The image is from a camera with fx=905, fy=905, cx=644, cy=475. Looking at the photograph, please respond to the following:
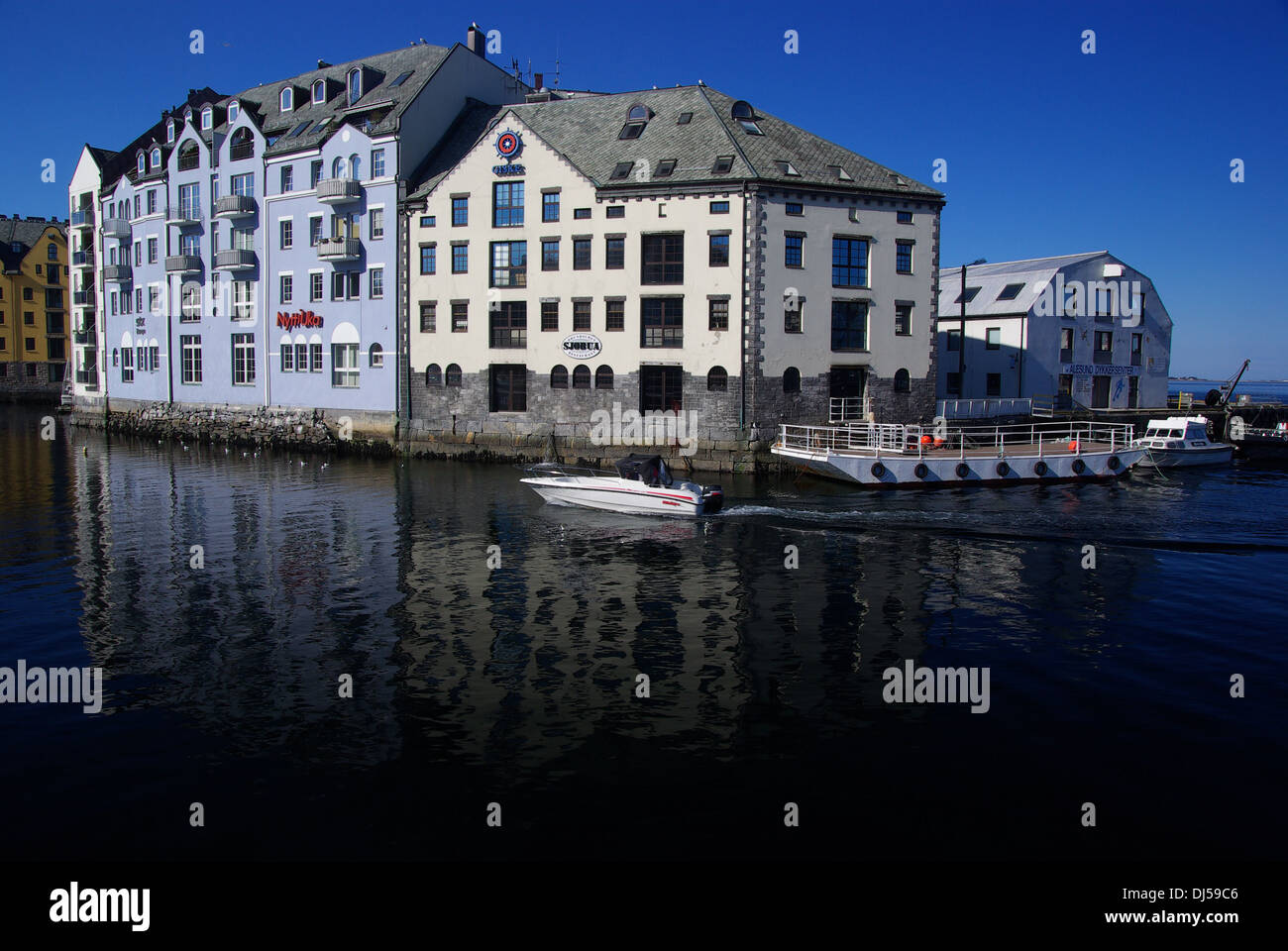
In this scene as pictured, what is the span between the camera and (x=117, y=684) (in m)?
16.0

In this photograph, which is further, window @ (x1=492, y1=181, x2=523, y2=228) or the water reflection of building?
window @ (x1=492, y1=181, x2=523, y2=228)

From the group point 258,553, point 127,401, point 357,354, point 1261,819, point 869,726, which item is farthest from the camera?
point 127,401

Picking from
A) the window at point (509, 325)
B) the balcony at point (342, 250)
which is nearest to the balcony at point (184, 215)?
the balcony at point (342, 250)

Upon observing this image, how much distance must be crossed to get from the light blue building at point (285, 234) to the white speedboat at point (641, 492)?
80.3 feet

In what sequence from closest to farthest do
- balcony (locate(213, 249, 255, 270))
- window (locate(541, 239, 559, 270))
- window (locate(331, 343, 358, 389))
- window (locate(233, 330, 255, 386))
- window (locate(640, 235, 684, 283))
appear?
window (locate(640, 235, 684, 283)), window (locate(541, 239, 559, 270)), window (locate(331, 343, 358, 389)), balcony (locate(213, 249, 255, 270)), window (locate(233, 330, 255, 386))

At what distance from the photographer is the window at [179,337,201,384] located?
66.7m

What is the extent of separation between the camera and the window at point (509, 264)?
50.6m

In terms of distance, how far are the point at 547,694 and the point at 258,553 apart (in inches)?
583

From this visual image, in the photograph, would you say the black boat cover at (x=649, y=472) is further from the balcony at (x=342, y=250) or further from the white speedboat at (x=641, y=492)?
the balcony at (x=342, y=250)

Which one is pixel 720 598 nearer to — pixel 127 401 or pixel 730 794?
pixel 730 794

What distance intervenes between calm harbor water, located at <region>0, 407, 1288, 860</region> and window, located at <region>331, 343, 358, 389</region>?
84.9 ft

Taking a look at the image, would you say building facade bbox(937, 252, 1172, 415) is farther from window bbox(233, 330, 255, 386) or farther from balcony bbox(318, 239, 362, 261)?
window bbox(233, 330, 255, 386)

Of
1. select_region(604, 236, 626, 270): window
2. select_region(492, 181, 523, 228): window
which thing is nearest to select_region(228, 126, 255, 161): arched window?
select_region(492, 181, 523, 228): window
